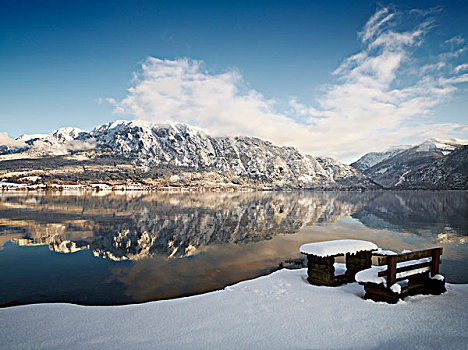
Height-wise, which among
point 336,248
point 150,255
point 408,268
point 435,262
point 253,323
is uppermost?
point 336,248

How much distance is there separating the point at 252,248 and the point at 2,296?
15823mm

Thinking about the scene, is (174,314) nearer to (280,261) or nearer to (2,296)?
(2,296)

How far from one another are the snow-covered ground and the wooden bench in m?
0.38

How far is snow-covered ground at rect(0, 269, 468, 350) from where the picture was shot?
6.62 meters

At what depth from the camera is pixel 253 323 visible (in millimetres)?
7680

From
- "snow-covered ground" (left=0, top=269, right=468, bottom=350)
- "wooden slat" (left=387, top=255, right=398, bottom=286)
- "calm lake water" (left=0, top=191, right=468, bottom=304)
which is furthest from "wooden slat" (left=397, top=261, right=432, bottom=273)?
"calm lake water" (left=0, top=191, right=468, bottom=304)

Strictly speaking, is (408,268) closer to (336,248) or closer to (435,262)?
(435,262)

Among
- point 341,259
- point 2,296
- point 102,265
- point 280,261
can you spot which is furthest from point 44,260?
point 341,259

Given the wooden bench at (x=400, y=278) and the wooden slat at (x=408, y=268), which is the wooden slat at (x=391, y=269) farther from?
the wooden slat at (x=408, y=268)

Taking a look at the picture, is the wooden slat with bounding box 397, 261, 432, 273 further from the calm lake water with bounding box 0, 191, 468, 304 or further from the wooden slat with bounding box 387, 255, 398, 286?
the calm lake water with bounding box 0, 191, 468, 304

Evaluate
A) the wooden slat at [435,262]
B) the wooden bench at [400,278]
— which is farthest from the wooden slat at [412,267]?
the wooden slat at [435,262]

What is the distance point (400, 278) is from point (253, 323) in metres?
5.68

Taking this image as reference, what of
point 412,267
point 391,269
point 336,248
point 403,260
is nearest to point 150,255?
point 336,248

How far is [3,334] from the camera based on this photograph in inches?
294
